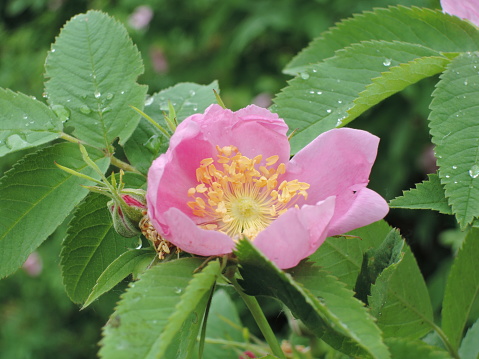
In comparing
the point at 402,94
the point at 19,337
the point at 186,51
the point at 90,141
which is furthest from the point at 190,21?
the point at 90,141

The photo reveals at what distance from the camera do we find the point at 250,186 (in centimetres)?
75

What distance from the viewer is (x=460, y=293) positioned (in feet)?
2.74

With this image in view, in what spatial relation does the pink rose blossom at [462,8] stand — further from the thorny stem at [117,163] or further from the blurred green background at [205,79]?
the blurred green background at [205,79]

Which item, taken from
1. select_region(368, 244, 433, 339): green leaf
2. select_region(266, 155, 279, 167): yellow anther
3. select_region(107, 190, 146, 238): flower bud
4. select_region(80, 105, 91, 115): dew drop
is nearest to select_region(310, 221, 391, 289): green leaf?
select_region(368, 244, 433, 339): green leaf

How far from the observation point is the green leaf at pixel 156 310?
50 cm

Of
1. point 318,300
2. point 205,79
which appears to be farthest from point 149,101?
point 205,79

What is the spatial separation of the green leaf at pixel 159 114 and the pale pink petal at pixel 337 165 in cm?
20

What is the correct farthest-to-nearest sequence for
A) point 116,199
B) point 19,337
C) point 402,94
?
point 19,337 < point 402,94 < point 116,199

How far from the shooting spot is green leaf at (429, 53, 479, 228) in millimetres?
680

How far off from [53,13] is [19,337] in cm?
221

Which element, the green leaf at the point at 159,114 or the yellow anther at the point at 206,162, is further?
the green leaf at the point at 159,114

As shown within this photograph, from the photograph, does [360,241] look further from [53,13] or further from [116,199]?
[53,13]

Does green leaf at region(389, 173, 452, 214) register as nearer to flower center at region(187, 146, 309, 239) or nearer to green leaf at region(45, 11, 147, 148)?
flower center at region(187, 146, 309, 239)

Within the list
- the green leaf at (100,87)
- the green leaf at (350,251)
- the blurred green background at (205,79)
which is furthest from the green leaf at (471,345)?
the blurred green background at (205,79)
